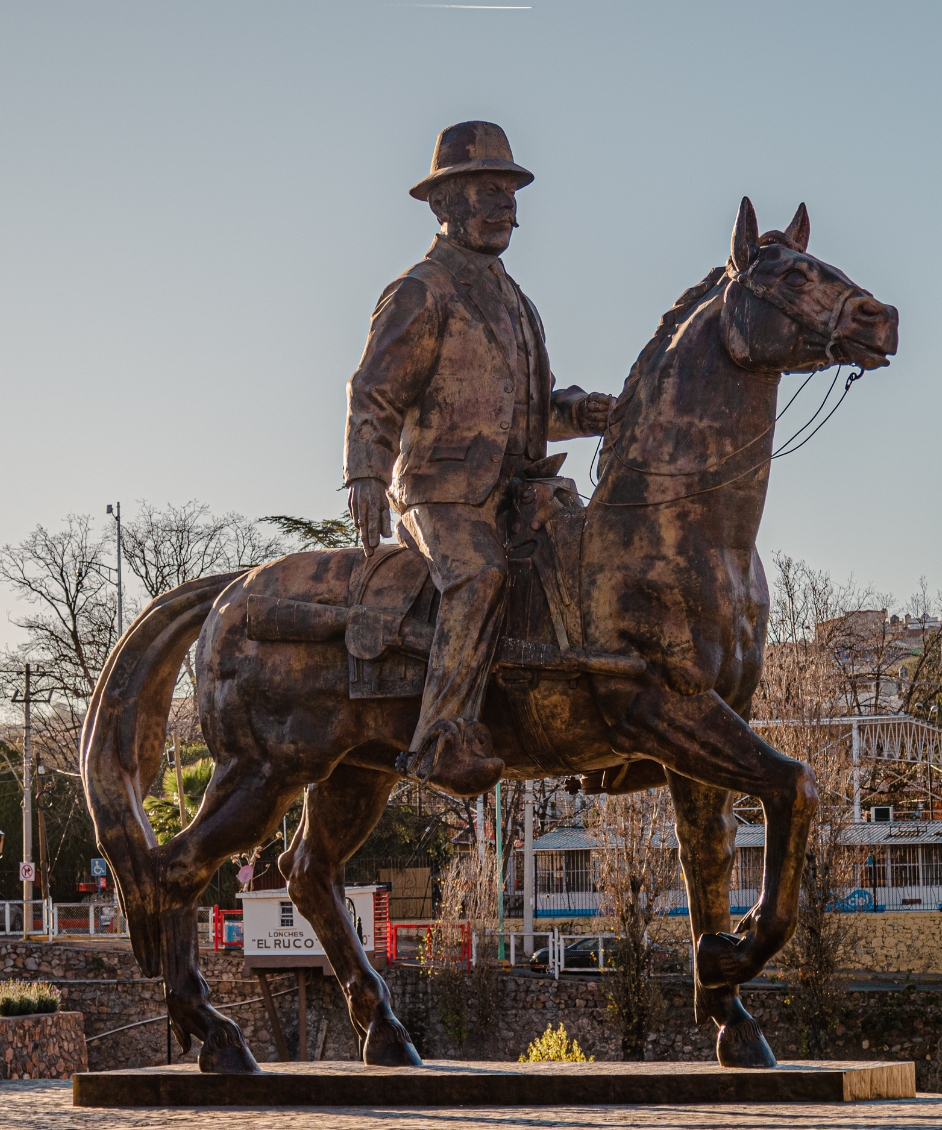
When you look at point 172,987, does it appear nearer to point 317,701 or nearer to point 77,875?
point 317,701

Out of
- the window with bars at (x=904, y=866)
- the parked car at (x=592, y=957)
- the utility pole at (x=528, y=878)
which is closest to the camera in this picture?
the parked car at (x=592, y=957)

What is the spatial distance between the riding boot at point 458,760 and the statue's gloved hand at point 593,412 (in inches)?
65.1

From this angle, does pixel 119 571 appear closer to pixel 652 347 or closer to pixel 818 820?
pixel 818 820

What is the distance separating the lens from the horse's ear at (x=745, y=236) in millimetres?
6777

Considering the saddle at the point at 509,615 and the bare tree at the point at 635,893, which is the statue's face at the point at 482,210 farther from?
the bare tree at the point at 635,893

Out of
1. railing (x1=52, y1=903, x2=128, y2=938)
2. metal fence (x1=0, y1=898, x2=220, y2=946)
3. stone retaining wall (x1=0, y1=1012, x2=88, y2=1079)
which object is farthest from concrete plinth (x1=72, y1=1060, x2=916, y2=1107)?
railing (x1=52, y1=903, x2=128, y2=938)

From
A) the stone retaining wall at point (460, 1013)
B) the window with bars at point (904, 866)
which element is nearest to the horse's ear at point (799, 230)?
the stone retaining wall at point (460, 1013)

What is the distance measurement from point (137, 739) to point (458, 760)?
203cm

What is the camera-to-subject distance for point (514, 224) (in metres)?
7.56

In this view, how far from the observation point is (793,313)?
6.60 m

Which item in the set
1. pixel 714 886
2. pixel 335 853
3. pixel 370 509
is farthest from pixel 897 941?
pixel 370 509

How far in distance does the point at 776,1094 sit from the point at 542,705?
5.98ft

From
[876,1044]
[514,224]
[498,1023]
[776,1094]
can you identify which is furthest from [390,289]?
[498,1023]

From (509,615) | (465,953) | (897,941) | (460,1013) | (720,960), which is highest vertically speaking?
(509,615)
